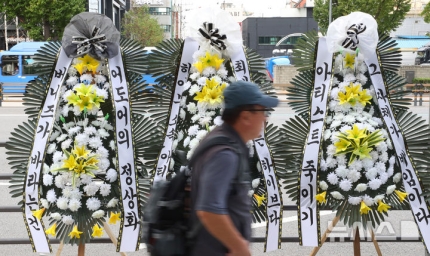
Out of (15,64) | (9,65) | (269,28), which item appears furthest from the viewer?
(269,28)

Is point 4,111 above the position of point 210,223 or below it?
below

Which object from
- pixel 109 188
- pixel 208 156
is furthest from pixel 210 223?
pixel 109 188

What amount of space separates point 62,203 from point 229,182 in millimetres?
2396

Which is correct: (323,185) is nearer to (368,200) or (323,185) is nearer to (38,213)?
(368,200)

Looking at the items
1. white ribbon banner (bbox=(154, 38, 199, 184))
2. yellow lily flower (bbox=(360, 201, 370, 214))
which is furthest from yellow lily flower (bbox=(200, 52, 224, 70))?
yellow lily flower (bbox=(360, 201, 370, 214))

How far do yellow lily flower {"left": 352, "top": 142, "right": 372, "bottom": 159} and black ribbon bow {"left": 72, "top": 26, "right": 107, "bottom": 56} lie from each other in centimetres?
193

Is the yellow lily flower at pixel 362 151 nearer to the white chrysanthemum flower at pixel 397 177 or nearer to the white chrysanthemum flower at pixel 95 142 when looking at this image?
the white chrysanthemum flower at pixel 397 177

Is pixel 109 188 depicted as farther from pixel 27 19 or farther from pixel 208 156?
pixel 27 19

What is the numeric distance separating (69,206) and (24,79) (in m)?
22.2

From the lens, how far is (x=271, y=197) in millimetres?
4852

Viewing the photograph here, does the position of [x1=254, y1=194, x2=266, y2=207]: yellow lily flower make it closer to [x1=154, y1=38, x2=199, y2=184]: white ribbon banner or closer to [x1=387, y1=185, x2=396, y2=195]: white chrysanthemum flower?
[x1=154, y1=38, x2=199, y2=184]: white ribbon banner

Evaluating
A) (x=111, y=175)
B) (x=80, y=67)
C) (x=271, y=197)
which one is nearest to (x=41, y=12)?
(x=80, y=67)

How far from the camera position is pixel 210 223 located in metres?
2.48

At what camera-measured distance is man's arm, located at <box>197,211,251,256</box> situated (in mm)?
2469
